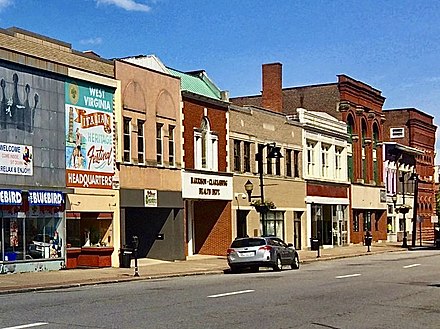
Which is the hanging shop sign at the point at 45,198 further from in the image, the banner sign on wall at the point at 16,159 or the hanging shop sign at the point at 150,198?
the hanging shop sign at the point at 150,198

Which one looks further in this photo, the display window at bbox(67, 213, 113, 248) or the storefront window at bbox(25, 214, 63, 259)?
the display window at bbox(67, 213, 113, 248)

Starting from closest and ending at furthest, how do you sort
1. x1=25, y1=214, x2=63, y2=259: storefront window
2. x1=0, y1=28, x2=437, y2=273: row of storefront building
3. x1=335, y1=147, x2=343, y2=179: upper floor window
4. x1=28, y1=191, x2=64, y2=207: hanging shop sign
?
x1=28, y1=191, x2=64, y2=207: hanging shop sign
x1=0, y1=28, x2=437, y2=273: row of storefront building
x1=25, y1=214, x2=63, y2=259: storefront window
x1=335, y1=147, x2=343, y2=179: upper floor window

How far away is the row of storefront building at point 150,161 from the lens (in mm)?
29469

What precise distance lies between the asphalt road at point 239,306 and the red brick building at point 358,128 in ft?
128

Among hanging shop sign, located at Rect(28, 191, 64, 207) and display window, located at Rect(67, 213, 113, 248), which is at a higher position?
hanging shop sign, located at Rect(28, 191, 64, 207)

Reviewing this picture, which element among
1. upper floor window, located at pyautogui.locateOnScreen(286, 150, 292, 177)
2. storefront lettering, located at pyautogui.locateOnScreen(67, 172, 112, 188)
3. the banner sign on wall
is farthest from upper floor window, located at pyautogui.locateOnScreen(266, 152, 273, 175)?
the banner sign on wall

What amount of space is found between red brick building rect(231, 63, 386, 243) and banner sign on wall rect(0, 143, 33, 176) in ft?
108

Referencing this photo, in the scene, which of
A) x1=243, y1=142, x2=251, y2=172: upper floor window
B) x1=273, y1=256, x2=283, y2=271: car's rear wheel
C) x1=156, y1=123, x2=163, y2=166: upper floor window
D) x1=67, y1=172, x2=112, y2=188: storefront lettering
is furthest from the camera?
x1=243, y1=142, x2=251, y2=172: upper floor window

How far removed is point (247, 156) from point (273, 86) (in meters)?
10.8

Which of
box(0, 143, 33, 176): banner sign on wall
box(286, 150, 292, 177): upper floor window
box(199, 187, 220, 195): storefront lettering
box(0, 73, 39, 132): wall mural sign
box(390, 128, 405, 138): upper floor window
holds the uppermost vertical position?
box(390, 128, 405, 138): upper floor window

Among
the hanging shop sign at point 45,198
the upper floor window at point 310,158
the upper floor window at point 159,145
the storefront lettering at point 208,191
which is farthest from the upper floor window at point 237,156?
the hanging shop sign at point 45,198

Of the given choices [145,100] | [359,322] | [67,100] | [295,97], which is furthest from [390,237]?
[359,322]

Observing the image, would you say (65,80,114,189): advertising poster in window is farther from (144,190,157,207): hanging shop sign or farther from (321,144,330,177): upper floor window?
(321,144,330,177): upper floor window

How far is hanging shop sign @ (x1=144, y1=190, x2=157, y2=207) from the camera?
3641 cm
